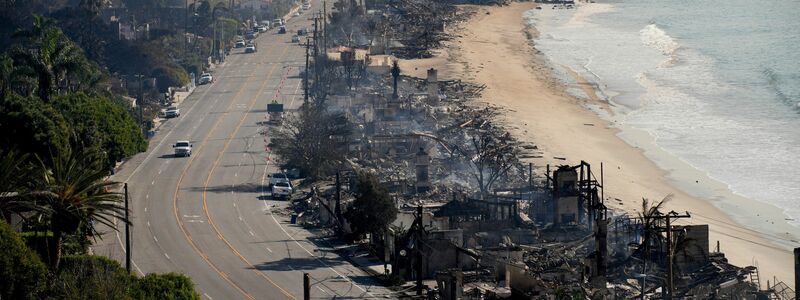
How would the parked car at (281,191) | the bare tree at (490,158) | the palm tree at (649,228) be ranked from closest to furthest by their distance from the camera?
the palm tree at (649,228) < the bare tree at (490,158) < the parked car at (281,191)

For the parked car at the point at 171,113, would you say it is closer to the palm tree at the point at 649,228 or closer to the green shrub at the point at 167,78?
the green shrub at the point at 167,78

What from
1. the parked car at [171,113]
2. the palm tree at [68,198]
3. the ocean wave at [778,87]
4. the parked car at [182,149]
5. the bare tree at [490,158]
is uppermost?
the palm tree at [68,198]

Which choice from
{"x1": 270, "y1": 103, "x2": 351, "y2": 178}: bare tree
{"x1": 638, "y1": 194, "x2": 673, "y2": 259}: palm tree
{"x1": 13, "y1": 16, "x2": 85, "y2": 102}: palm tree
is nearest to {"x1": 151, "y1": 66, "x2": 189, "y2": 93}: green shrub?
{"x1": 270, "y1": 103, "x2": 351, "y2": 178}: bare tree

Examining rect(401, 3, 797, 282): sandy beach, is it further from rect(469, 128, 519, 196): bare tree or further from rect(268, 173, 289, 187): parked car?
rect(268, 173, 289, 187): parked car

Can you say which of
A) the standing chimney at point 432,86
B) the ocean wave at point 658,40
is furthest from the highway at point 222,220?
the ocean wave at point 658,40

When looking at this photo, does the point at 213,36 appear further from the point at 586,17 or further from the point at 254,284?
the point at 254,284

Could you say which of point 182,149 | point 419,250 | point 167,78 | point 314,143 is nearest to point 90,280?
point 419,250

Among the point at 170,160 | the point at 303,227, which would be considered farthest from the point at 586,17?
the point at 303,227

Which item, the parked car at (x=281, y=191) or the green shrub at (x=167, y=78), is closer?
the parked car at (x=281, y=191)
